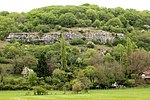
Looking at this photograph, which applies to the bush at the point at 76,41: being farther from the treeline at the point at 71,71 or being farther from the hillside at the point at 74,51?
the treeline at the point at 71,71

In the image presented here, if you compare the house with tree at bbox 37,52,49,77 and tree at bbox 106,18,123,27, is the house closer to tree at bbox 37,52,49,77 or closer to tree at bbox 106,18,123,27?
tree at bbox 37,52,49,77

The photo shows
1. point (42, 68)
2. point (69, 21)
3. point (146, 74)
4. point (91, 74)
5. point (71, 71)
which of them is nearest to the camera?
point (91, 74)

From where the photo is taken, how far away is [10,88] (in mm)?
80750

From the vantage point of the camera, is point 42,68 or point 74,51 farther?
point 74,51

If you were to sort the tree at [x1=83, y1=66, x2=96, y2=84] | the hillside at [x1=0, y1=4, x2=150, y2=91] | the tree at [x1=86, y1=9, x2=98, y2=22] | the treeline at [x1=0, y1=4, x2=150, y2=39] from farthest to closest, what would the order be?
1. the tree at [x1=86, y1=9, x2=98, y2=22]
2. the treeline at [x1=0, y1=4, x2=150, y2=39]
3. the tree at [x1=83, y1=66, x2=96, y2=84]
4. the hillside at [x1=0, y1=4, x2=150, y2=91]

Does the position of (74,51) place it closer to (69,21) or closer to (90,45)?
(90,45)

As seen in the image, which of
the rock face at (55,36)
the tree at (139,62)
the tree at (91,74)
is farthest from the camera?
the rock face at (55,36)

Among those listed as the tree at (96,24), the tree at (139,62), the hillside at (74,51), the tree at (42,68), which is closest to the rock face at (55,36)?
the hillside at (74,51)

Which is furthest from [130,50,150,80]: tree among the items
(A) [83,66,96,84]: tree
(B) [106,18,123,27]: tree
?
(B) [106,18,123,27]: tree

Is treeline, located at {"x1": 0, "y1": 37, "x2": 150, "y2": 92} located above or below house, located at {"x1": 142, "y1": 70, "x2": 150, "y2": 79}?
above

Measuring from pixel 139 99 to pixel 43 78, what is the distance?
143 feet

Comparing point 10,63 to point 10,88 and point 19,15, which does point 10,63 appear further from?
point 19,15

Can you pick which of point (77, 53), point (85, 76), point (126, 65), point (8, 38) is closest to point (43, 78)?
point (85, 76)

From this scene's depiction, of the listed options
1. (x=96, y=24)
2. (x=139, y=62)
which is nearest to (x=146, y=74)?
(x=139, y=62)
